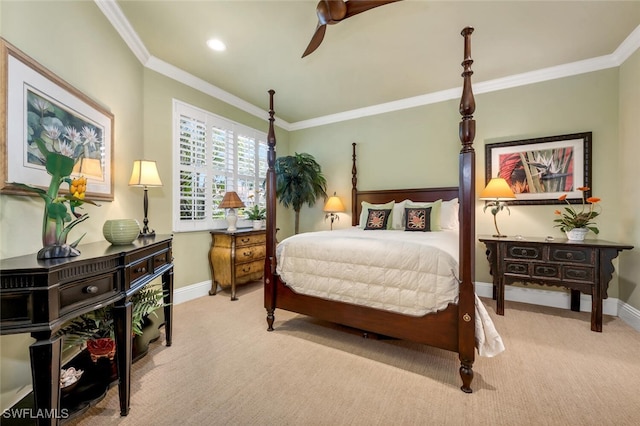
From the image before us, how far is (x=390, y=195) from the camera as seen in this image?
13.3 feet

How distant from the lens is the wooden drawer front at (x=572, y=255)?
2.48m

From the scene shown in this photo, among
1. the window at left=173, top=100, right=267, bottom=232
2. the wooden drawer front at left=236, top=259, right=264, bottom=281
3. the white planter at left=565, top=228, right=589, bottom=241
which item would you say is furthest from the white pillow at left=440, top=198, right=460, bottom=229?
the window at left=173, top=100, right=267, bottom=232

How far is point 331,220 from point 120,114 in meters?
3.23

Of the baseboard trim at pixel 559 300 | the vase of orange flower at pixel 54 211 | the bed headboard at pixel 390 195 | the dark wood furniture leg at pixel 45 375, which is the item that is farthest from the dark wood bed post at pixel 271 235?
the baseboard trim at pixel 559 300

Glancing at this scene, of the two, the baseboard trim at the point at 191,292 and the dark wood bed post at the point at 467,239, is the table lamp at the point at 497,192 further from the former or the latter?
the baseboard trim at the point at 191,292

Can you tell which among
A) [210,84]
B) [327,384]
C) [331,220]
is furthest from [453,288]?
[210,84]

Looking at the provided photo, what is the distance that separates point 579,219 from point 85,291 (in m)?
4.15

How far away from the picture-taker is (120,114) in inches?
94.7

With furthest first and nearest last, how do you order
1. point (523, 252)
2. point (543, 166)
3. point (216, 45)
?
point (543, 166), point (523, 252), point (216, 45)

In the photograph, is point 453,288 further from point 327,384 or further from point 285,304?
point 285,304

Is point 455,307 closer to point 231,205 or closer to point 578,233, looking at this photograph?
point 578,233

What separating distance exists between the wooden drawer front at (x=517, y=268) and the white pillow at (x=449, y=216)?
0.73 meters

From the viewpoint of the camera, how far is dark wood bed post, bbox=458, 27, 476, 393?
1.61 m

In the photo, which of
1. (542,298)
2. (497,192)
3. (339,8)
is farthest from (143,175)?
(542,298)
